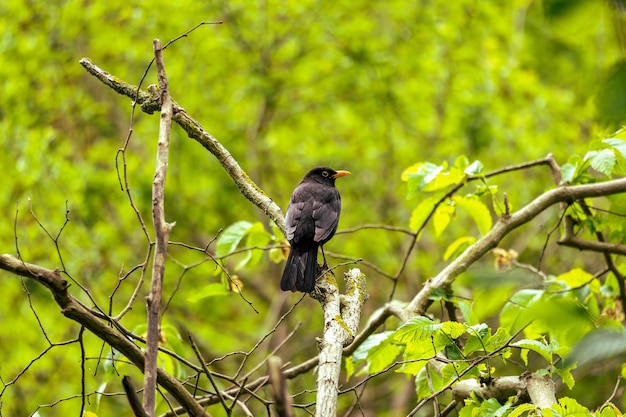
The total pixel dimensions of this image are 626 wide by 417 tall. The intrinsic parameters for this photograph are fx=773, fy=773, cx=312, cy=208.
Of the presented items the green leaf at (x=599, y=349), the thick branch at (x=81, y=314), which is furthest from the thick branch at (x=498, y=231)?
the green leaf at (x=599, y=349)

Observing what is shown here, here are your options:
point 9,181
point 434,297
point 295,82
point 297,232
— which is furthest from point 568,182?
point 9,181

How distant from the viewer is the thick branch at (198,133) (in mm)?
3025

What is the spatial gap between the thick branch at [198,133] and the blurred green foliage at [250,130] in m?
8.14

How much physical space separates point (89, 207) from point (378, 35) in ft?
18.6

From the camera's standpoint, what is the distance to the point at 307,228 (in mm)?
4738

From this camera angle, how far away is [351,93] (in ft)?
43.3

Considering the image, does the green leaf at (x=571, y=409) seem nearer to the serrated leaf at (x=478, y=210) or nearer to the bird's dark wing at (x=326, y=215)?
the serrated leaf at (x=478, y=210)

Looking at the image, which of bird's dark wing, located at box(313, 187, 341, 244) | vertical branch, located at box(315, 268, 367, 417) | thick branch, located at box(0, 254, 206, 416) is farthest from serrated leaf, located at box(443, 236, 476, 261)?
thick branch, located at box(0, 254, 206, 416)

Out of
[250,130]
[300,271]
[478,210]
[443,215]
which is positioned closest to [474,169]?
[478,210]

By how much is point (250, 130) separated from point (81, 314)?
35.4 feet

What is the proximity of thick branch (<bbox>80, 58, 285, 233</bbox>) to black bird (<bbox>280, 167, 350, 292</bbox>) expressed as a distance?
37 centimetres

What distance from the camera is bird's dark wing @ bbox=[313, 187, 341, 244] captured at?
4852 mm

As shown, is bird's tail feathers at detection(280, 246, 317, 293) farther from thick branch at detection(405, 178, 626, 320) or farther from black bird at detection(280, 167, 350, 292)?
thick branch at detection(405, 178, 626, 320)

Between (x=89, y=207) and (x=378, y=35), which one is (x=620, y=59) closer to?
(x=89, y=207)
